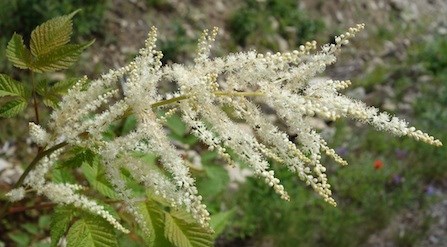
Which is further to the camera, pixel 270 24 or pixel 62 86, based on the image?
pixel 270 24

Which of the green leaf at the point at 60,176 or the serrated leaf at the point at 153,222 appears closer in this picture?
the serrated leaf at the point at 153,222

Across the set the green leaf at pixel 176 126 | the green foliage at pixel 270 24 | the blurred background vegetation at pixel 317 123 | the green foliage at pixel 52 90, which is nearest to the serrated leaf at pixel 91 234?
the green foliage at pixel 52 90

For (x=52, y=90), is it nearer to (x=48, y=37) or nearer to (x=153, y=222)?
(x=48, y=37)

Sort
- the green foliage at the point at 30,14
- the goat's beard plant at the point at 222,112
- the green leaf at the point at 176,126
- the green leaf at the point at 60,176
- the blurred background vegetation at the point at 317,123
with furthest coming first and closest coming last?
1. the green foliage at the point at 30,14
2. the blurred background vegetation at the point at 317,123
3. the green leaf at the point at 176,126
4. the green leaf at the point at 60,176
5. the goat's beard plant at the point at 222,112

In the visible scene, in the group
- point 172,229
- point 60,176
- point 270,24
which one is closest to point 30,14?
point 270,24

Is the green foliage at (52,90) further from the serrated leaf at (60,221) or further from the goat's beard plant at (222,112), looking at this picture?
the serrated leaf at (60,221)

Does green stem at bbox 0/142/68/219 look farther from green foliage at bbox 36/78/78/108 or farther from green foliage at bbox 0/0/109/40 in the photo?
green foliage at bbox 0/0/109/40
